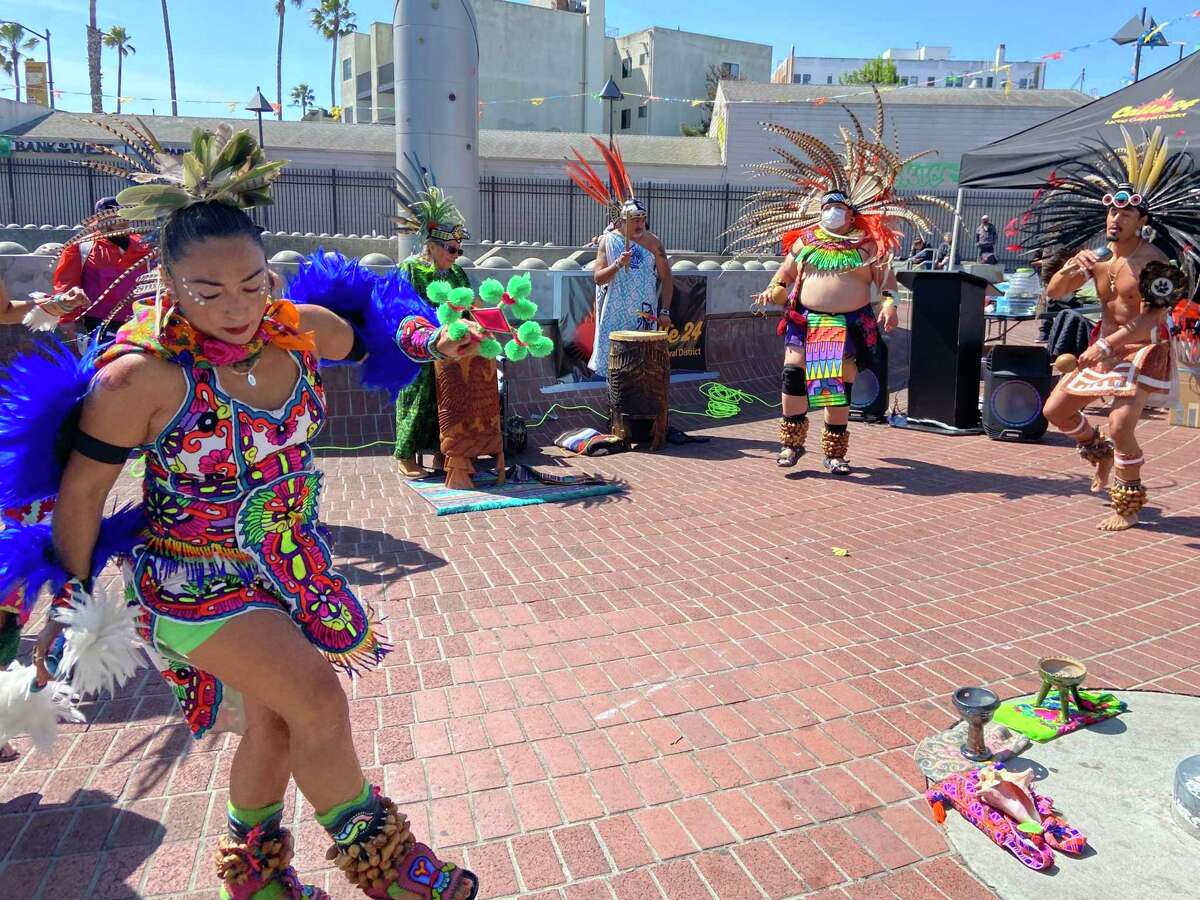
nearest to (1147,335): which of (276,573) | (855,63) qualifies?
(276,573)

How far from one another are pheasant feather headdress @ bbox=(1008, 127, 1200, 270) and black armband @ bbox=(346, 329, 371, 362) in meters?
4.88

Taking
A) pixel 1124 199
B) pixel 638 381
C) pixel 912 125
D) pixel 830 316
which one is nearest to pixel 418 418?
pixel 638 381

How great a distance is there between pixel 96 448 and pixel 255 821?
101 centimetres

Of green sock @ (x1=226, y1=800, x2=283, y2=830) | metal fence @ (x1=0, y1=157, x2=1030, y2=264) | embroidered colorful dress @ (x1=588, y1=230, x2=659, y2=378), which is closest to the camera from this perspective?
green sock @ (x1=226, y1=800, x2=283, y2=830)

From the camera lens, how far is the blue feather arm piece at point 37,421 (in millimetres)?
1950

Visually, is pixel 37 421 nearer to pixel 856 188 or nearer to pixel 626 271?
pixel 856 188

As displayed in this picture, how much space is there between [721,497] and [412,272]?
2.73m

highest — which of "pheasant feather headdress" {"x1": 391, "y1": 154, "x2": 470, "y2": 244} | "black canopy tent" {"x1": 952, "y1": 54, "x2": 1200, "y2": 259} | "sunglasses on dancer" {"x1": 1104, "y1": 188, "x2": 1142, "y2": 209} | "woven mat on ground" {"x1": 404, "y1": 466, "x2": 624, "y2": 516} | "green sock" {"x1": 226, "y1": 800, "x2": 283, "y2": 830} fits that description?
"black canopy tent" {"x1": 952, "y1": 54, "x2": 1200, "y2": 259}

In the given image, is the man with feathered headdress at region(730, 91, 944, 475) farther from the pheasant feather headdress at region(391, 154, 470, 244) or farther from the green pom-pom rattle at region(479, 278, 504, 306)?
the green pom-pom rattle at region(479, 278, 504, 306)

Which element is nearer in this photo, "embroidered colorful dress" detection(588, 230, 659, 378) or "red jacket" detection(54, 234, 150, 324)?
"red jacket" detection(54, 234, 150, 324)

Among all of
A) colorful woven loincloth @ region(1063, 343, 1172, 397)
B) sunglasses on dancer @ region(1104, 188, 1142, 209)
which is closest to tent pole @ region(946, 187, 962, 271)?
sunglasses on dancer @ region(1104, 188, 1142, 209)

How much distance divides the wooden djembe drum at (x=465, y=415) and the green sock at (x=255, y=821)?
4.32m

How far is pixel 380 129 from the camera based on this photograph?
30703 millimetres

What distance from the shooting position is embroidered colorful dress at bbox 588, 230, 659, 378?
8.23 metres
